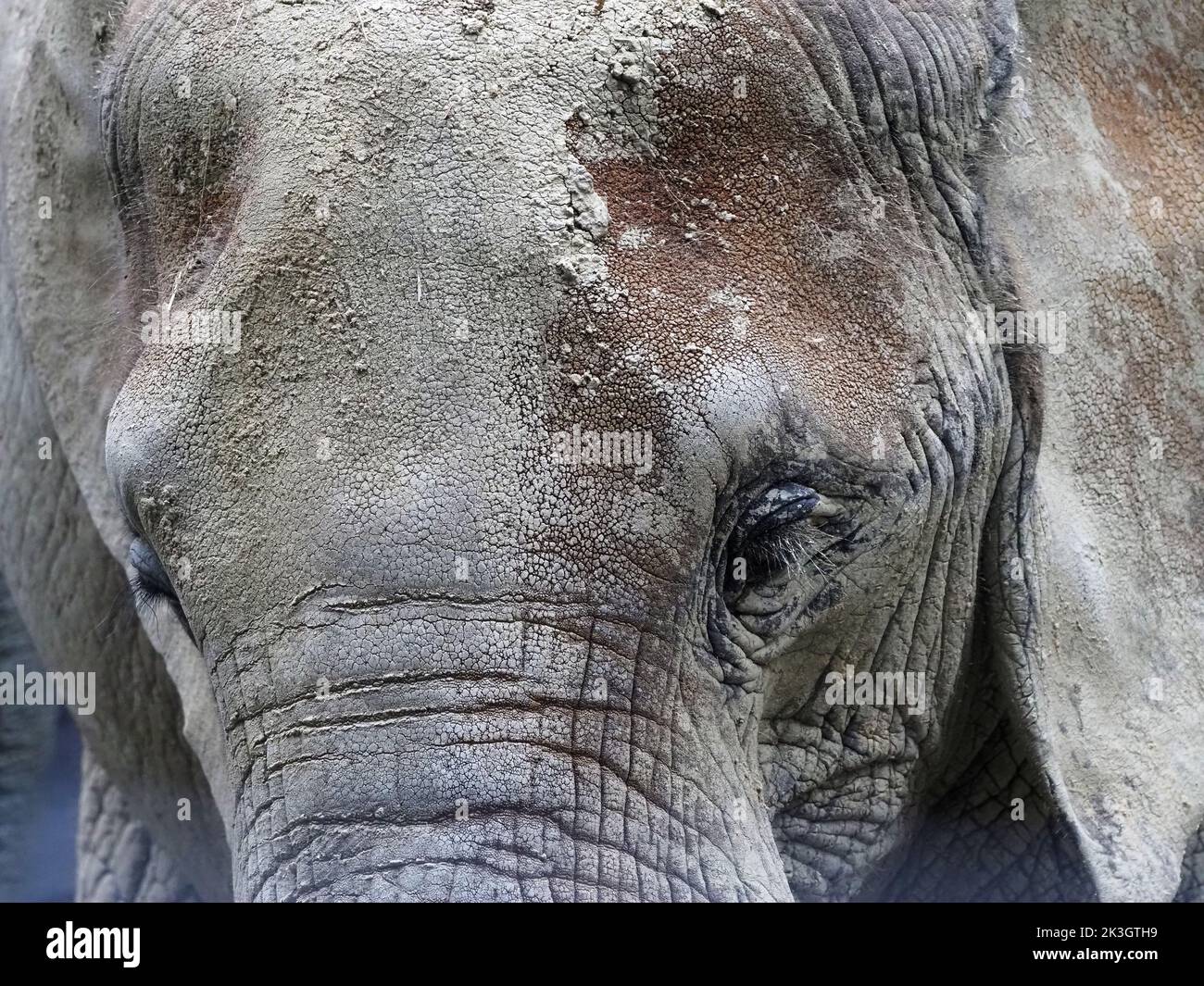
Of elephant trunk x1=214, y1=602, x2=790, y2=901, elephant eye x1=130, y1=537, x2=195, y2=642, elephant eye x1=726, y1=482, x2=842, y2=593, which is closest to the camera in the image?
elephant trunk x1=214, y1=602, x2=790, y2=901

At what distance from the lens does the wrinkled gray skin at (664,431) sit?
168 cm

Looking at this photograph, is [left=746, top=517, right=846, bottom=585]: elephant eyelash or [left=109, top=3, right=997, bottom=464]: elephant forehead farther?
[left=746, top=517, right=846, bottom=585]: elephant eyelash

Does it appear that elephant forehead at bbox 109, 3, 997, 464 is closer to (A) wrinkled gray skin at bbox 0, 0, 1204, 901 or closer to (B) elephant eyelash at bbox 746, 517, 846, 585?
(A) wrinkled gray skin at bbox 0, 0, 1204, 901

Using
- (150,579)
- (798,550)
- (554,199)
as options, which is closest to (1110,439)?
(798,550)

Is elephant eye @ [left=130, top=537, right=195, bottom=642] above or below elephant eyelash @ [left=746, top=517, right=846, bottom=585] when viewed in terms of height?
below

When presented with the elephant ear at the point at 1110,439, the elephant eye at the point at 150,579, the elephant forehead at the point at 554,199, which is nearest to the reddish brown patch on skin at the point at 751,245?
the elephant forehead at the point at 554,199

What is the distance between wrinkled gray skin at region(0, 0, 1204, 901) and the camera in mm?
1676

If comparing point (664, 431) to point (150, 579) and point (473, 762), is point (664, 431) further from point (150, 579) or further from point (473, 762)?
point (150, 579)

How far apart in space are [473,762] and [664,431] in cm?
33

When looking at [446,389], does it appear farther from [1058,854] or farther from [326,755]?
[1058,854]

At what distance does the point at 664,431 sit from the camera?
1709mm

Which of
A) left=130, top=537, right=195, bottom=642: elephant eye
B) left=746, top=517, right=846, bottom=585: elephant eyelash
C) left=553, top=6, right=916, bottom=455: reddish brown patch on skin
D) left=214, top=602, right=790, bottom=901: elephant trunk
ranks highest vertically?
left=553, top=6, right=916, bottom=455: reddish brown patch on skin

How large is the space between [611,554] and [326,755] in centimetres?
29

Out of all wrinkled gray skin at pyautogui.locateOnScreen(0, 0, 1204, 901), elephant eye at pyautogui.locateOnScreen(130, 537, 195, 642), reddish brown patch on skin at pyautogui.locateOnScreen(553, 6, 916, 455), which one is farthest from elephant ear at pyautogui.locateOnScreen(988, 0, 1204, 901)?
elephant eye at pyautogui.locateOnScreen(130, 537, 195, 642)
